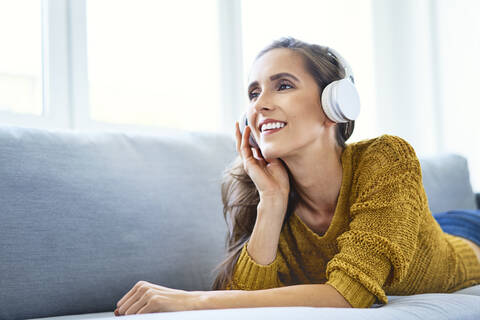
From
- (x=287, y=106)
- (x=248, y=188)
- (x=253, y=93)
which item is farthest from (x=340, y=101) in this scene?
(x=248, y=188)

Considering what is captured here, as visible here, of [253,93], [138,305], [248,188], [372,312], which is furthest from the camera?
[248,188]

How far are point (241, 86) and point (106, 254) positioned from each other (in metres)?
1.41

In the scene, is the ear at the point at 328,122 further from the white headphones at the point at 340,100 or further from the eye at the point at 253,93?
the eye at the point at 253,93

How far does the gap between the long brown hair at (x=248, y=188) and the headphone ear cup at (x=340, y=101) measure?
0.06 metres

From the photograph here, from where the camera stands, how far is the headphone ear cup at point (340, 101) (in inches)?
44.7

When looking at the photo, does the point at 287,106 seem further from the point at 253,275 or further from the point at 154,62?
the point at 154,62

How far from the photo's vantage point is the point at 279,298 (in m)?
0.96

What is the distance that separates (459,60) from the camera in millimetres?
2932

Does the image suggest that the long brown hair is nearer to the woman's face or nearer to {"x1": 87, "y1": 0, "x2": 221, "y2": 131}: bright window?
the woman's face

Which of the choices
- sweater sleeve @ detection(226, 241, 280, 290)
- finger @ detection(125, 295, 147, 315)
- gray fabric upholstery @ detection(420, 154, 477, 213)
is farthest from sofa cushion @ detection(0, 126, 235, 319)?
gray fabric upholstery @ detection(420, 154, 477, 213)

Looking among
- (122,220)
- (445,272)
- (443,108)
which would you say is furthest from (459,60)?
(122,220)

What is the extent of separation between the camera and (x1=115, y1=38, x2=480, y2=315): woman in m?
0.99

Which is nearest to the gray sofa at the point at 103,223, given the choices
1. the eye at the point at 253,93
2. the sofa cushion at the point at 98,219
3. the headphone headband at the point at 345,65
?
the sofa cushion at the point at 98,219

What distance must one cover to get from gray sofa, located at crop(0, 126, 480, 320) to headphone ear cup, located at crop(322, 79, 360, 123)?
43 cm
